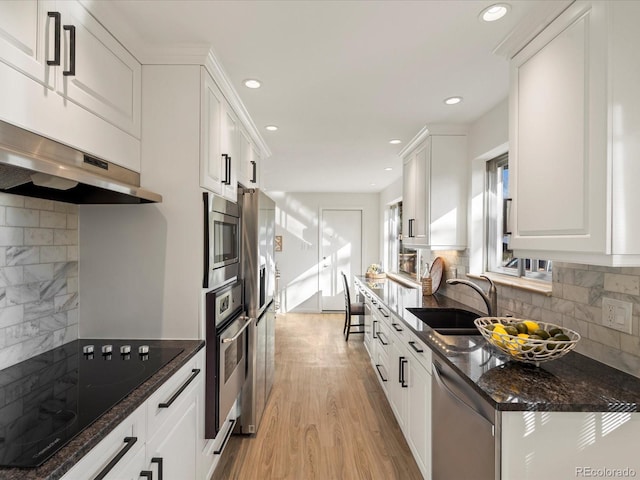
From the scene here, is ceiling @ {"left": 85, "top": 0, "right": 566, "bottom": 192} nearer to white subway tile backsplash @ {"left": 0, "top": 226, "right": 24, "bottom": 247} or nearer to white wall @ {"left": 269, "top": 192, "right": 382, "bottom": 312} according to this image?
white subway tile backsplash @ {"left": 0, "top": 226, "right": 24, "bottom": 247}

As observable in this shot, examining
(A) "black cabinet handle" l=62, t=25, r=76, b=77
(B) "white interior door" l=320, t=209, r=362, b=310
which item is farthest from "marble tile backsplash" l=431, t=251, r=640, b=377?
(B) "white interior door" l=320, t=209, r=362, b=310

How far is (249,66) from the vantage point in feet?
6.34

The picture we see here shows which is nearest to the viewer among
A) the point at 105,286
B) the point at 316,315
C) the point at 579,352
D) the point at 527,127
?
the point at 527,127

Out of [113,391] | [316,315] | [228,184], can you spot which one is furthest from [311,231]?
[113,391]

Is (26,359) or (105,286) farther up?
(105,286)

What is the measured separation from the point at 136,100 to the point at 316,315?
17.9ft

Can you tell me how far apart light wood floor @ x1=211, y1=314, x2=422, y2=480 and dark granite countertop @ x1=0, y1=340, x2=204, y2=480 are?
1193 mm

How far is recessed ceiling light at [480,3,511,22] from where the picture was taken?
142 cm

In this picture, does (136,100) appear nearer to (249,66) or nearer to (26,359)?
(249,66)

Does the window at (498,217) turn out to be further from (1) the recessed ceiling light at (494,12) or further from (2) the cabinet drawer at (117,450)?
(2) the cabinet drawer at (117,450)

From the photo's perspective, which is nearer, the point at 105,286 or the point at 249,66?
the point at 105,286

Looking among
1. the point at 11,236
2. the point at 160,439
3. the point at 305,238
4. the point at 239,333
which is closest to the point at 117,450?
the point at 160,439

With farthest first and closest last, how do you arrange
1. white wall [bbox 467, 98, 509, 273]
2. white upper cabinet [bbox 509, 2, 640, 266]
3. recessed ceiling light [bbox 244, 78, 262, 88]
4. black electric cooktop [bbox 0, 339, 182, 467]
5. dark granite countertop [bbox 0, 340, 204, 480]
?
white wall [bbox 467, 98, 509, 273] → recessed ceiling light [bbox 244, 78, 262, 88] → white upper cabinet [bbox 509, 2, 640, 266] → black electric cooktop [bbox 0, 339, 182, 467] → dark granite countertop [bbox 0, 340, 204, 480]

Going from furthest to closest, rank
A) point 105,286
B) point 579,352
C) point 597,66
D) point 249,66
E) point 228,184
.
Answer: point 228,184 → point 249,66 → point 105,286 → point 579,352 → point 597,66
